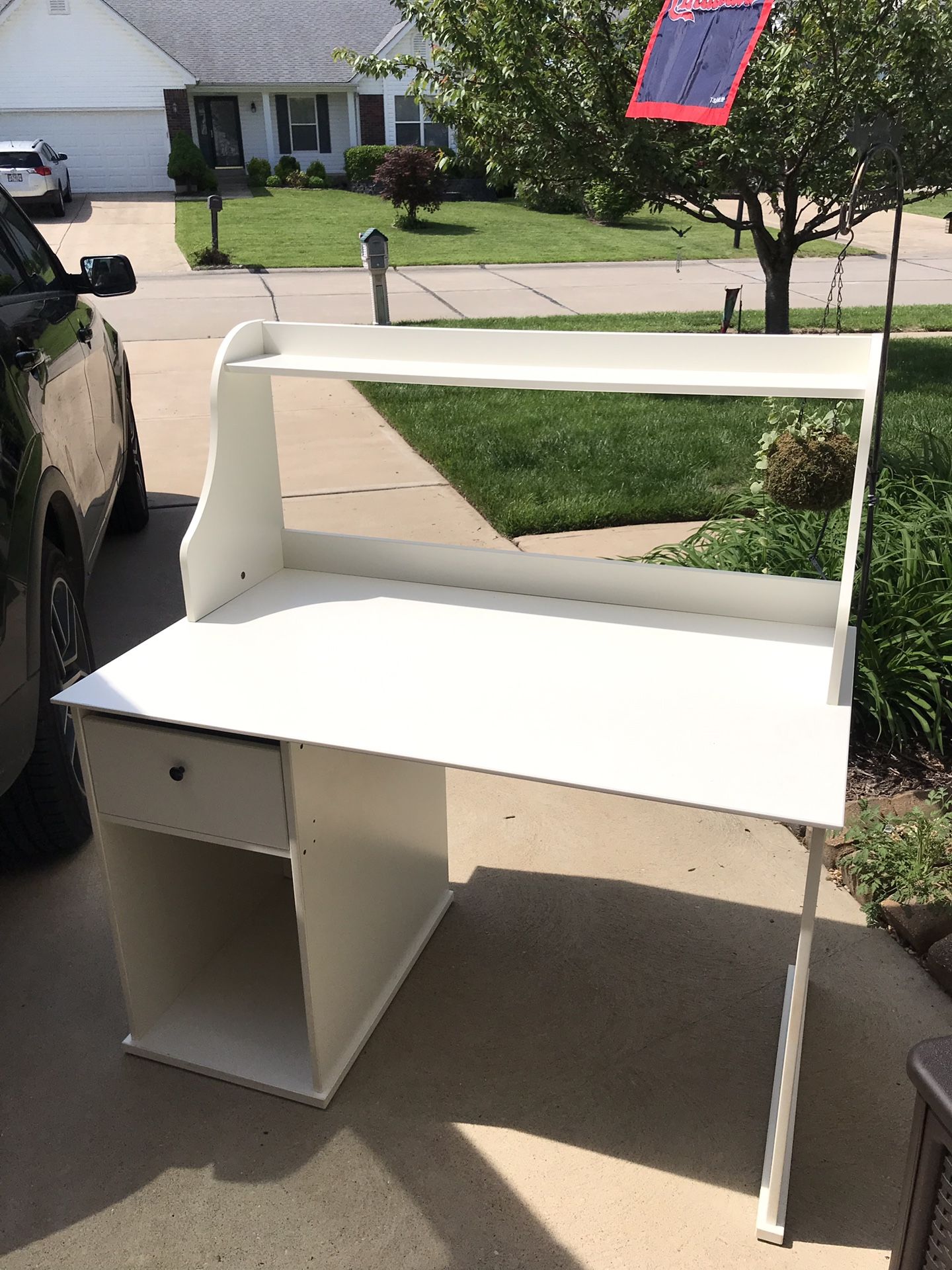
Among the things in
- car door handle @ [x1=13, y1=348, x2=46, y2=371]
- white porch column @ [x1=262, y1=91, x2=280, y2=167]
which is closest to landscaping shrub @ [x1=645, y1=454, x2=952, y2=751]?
car door handle @ [x1=13, y1=348, x2=46, y2=371]

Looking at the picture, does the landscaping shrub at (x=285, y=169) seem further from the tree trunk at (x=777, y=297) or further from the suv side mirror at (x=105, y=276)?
the suv side mirror at (x=105, y=276)

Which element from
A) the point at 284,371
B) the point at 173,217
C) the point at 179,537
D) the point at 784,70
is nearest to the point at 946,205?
the point at 173,217

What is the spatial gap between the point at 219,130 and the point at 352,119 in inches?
149

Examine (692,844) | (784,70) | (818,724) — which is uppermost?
(784,70)

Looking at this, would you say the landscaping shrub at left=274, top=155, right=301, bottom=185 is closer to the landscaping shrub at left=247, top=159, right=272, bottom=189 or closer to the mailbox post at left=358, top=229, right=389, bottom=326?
the landscaping shrub at left=247, top=159, right=272, bottom=189

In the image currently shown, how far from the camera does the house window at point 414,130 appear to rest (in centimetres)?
2884

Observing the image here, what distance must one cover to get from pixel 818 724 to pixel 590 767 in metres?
0.48

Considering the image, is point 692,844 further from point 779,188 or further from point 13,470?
point 779,188

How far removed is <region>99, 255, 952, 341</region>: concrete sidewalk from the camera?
1170 centimetres

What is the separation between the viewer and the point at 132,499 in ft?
17.8

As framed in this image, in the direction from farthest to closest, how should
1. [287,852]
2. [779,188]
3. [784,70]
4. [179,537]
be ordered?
[779,188]
[784,70]
[179,537]
[287,852]

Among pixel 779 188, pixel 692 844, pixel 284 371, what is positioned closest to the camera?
pixel 284 371

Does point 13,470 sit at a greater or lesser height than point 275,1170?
greater

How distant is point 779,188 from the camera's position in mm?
7301
